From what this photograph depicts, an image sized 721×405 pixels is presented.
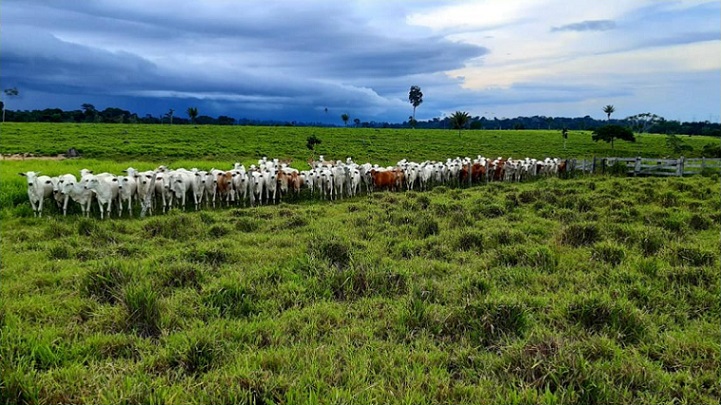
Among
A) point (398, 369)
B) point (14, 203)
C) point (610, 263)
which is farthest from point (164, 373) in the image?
point (14, 203)

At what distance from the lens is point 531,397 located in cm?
364

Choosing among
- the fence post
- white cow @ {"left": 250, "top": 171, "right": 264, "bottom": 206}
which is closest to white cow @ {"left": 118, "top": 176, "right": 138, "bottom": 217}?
white cow @ {"left": 250, "top": 171, "right": 264, "bottom": 206}

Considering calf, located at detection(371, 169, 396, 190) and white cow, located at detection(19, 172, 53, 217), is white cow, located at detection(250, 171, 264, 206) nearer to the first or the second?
calf, located at detection(371, 169, 396, 190)

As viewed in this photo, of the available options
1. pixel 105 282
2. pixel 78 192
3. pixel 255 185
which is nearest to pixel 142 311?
pixel 105 282

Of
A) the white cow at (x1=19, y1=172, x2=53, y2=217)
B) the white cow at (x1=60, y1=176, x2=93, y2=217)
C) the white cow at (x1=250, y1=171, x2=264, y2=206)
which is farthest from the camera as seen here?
the white cow at (x1=250, y1=171, x2=264, y2=206)

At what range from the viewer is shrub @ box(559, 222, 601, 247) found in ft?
28.0

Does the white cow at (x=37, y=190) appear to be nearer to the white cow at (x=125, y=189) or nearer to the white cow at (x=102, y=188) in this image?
the white cow at (x=102, y=188)

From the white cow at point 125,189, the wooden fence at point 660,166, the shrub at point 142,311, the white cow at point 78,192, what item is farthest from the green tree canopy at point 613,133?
the shrub at point 142,311

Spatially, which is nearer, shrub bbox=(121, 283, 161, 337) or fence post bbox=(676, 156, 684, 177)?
shrub bbox=(121, 283, 161, 337)

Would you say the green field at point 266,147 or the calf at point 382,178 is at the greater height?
the green field at point 266,147

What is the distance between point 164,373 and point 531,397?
3001mm

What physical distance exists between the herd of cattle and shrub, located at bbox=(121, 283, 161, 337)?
8.11 m

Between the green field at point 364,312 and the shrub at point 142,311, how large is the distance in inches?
0.9

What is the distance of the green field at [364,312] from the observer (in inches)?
151
